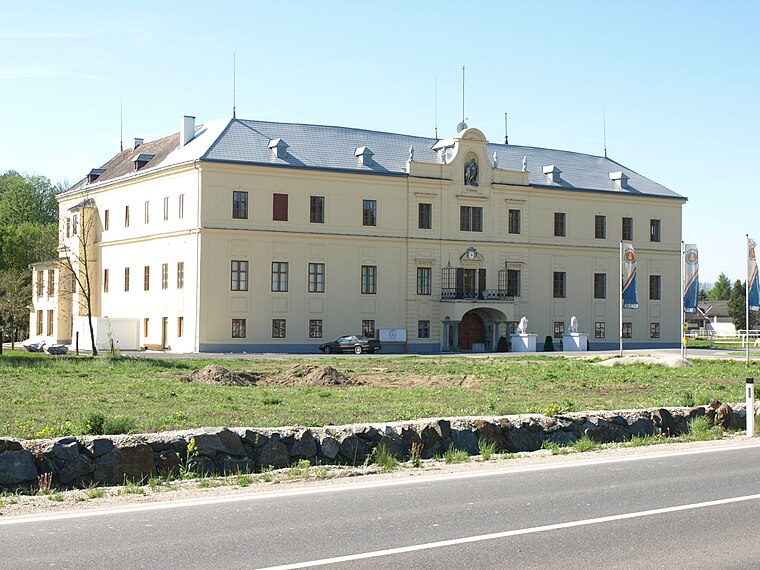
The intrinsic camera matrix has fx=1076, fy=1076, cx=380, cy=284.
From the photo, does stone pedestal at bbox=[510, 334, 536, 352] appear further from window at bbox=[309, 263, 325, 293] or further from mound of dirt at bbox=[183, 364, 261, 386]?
mound of dirt at bbox=[183, 364, 261, 386]

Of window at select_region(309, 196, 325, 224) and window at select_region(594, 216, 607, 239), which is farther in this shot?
window at select_region(594, 216, 607, 239)

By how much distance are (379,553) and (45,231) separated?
8669cm

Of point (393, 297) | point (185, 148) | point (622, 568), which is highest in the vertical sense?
point (185, 148)

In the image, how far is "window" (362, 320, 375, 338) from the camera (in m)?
65.0

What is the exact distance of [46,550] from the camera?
9.48 metres

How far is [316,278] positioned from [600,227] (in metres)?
22.1

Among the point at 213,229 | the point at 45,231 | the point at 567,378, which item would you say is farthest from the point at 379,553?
the point at 45,231

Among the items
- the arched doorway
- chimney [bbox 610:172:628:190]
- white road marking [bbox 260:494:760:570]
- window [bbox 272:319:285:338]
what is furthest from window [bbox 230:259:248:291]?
white road marking [bbox 260:494:760:570]

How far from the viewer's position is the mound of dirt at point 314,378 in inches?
1216

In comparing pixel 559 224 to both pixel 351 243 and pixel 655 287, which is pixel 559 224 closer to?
pixel 655 287

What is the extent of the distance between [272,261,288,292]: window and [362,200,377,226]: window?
598cm

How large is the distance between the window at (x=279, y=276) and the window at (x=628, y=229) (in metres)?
25.9

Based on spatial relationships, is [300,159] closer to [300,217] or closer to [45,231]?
[300,217]

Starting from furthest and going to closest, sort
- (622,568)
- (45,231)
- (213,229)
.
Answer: (45,231) < (213,229) < (622,568)
